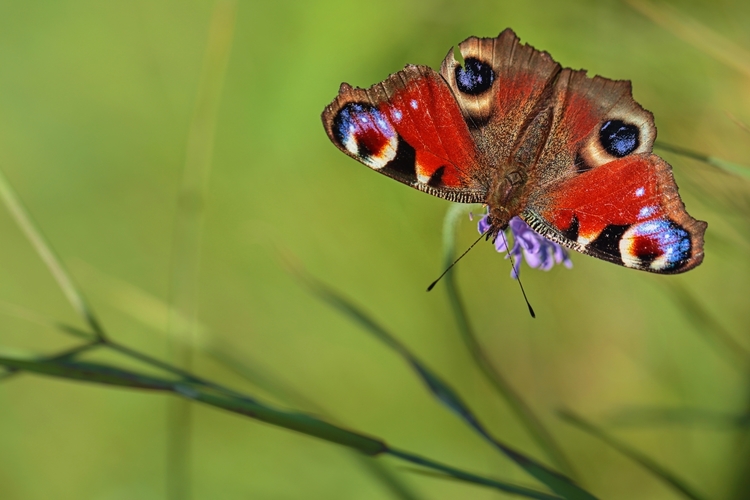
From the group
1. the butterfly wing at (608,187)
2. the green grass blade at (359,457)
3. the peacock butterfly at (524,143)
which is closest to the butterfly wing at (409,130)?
the peacock butterfly at (524,143)

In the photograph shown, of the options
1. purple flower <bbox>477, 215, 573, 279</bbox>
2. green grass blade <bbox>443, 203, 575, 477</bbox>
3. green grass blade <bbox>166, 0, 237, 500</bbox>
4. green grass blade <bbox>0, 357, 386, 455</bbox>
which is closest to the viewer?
green grass blade <bbox>0, 357, 386, 455</bbox>

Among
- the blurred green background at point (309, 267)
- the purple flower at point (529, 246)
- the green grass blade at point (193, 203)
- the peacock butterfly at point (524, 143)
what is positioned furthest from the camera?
the blurred green background at point (309, 267)

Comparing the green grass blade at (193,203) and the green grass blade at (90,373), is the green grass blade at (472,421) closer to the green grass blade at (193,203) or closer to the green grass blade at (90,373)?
the green grass blade at (90,373)

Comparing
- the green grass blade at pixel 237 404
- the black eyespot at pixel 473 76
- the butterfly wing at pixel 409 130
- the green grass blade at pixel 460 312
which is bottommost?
the green grass blade at pixel 237 404

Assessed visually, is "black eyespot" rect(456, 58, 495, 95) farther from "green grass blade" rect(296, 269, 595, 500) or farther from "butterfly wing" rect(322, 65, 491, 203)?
"green grass blade" rect(296, 269, 595, 500)

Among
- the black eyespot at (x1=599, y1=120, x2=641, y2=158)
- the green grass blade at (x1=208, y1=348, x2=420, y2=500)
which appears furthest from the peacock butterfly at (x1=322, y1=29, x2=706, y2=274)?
the green grass blade at (x1=208, y1=348, x2=420, y2=500)

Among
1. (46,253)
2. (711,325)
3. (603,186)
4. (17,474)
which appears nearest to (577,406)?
(711,325)

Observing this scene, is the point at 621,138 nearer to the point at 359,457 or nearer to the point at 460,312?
the point at 460,312
